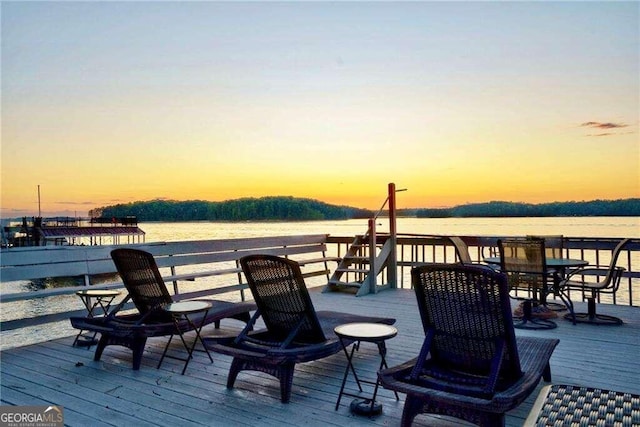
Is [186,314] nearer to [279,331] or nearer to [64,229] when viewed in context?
[279,331]

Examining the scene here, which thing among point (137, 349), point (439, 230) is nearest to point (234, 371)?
point (137, 349)

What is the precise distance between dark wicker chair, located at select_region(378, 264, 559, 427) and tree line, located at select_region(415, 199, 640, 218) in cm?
976

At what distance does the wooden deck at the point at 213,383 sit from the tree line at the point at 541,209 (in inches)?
322

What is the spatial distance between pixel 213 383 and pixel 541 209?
14.7 m

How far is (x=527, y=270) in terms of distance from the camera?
5723 millimetres

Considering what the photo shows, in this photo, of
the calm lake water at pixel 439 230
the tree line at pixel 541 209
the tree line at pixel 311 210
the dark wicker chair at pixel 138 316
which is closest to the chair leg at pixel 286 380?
the dark wicker chair at pixel 138 316

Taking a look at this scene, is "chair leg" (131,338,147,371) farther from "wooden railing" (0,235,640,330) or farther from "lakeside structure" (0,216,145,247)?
"lakeside structure" (0,216,145,247)

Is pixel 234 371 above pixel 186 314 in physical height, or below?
below

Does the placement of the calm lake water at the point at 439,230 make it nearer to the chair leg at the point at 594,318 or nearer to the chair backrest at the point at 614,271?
the chair leg at the point at 594,318

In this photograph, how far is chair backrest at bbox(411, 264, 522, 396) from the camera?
262 cm

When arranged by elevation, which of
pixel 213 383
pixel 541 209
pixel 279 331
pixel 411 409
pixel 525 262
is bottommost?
pixel 213 383

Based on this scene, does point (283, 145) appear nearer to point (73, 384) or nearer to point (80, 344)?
point (80, 344)

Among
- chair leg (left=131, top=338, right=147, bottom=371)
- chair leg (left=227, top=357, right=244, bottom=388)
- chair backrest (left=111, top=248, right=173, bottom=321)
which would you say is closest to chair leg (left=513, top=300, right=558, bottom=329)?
chair leg (left=227, top=357, right=244, bottom=388)

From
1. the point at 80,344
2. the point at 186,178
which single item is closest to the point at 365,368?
the point at 80,344
